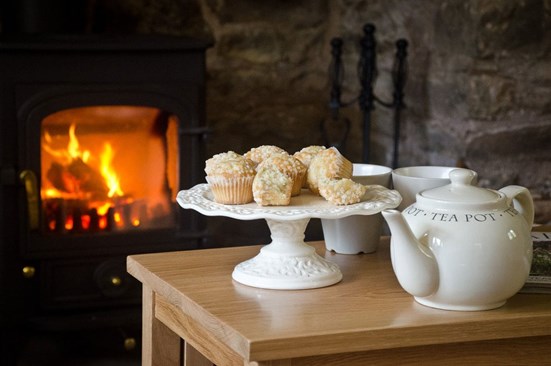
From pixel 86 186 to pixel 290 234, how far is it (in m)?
1.22

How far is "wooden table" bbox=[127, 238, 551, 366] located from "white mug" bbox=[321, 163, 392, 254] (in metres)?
0.11

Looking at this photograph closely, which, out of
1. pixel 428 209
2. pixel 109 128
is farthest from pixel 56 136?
pixel 428 209

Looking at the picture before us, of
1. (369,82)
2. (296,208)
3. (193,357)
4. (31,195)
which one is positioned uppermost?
(369,82)

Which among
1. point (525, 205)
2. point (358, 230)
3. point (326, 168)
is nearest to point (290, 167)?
point (326, 168)

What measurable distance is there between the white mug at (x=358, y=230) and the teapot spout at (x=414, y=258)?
0.29 m

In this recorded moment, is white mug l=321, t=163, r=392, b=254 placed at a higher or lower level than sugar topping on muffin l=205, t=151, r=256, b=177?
lower

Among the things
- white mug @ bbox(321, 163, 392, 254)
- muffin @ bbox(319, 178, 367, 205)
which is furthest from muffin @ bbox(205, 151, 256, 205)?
white mug @ bbox(321, 163, 392, 254)

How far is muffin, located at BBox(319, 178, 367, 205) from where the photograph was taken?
141cm

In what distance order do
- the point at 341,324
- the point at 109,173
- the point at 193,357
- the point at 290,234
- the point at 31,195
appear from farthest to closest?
the point at 109,173, the point at 31,195, the point at 193,357, the point at 290,234, the point at 341,324

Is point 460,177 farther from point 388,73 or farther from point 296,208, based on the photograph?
point 388,73

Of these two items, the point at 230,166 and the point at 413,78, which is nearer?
the point at 230,166

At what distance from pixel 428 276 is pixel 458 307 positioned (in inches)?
2.3

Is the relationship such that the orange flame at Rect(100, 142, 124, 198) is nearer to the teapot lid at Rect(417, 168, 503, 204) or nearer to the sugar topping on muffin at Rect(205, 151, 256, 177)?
the sugar topping on muffin at Rect(205, 151, 256, 177)

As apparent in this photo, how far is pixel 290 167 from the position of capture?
4.80ft
